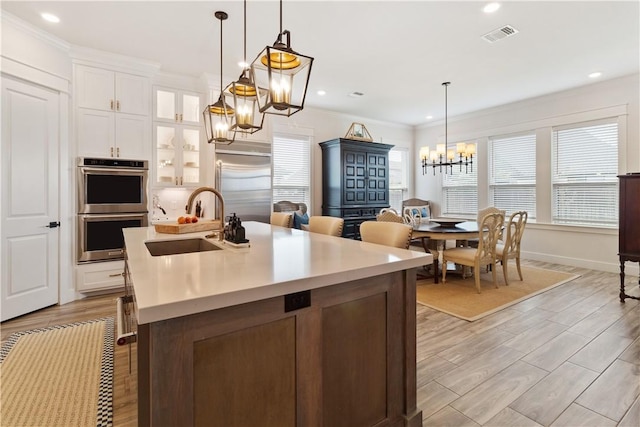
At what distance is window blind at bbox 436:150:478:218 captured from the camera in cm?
698

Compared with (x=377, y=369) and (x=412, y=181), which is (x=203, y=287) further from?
(x=412, y=181)

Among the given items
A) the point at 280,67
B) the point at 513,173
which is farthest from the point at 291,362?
the point at 513,173

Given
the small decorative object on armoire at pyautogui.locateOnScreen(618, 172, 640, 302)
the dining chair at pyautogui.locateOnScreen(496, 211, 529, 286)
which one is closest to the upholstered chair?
the dining chair at pyautogui.locateOnScreen(496, 211, 529, 286)

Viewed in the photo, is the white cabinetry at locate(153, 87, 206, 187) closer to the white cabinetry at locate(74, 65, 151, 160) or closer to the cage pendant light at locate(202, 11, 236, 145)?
the white cabinetry at locate(74, 65, 151, 160)

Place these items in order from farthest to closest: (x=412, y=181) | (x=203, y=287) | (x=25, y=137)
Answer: (x=412, y=181)
(x=25, y=137)
(x=203, y=287)

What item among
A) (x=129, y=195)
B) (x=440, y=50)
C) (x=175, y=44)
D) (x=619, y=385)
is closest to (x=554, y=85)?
(x=440, y=50)

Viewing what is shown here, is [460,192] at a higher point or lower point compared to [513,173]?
lower

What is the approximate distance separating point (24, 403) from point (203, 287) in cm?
188

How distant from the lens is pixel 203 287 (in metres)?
1.05

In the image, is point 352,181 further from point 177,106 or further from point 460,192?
point 177,106

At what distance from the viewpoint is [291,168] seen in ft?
20.4

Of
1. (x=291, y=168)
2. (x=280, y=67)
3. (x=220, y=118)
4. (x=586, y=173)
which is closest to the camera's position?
(x=280, y=67)

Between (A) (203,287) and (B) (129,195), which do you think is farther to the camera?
(B) (129,195)

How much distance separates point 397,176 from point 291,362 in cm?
724
